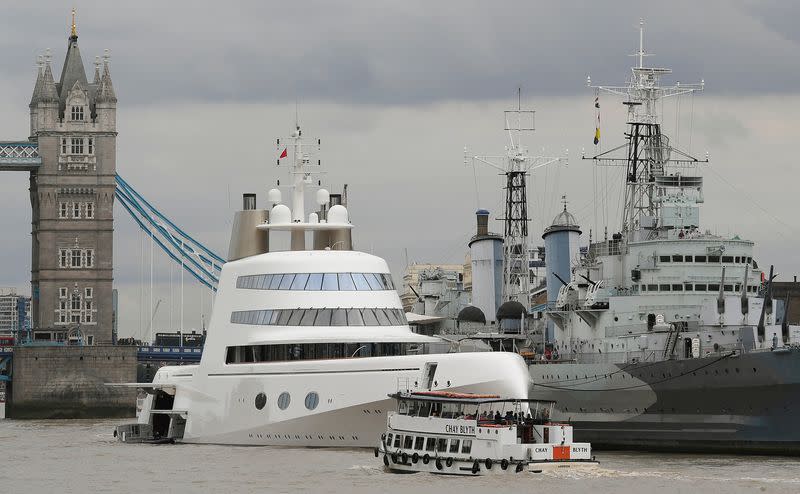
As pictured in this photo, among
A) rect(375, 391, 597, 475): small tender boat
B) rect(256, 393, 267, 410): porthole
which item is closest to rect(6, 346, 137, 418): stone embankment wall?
rect(256, 393, 267, 410): porthole

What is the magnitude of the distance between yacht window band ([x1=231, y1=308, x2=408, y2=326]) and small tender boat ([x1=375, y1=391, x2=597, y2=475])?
9075 mm

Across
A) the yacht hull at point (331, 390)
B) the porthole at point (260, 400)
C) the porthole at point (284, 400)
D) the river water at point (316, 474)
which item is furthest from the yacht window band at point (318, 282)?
the river water at point (316, 474)

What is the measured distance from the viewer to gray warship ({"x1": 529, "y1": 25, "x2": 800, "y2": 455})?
2215 inches

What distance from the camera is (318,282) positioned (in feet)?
191

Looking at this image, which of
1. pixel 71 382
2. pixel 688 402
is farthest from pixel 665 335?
pixel 71 382

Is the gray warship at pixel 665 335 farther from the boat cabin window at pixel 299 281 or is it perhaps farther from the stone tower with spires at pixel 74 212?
the stone tower with spires at pixel 74 212

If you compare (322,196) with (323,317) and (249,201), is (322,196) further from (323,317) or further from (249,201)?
(323,317)

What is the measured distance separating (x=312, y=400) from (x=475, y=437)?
10.5m

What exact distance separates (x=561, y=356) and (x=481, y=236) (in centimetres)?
1779

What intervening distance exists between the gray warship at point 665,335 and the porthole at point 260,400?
39.1 ft

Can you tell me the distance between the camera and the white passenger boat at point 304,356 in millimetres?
53812

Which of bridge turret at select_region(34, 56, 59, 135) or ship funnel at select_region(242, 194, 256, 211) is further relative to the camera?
bridge turret at select_region(34, 56, 59, 135)

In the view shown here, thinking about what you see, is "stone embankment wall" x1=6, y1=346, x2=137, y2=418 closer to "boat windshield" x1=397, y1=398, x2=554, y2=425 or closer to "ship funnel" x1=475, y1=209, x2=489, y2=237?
"ship funnel" x1=475, y1=209, x2=489, y2=237

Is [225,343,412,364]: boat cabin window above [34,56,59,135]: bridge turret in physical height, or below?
below
